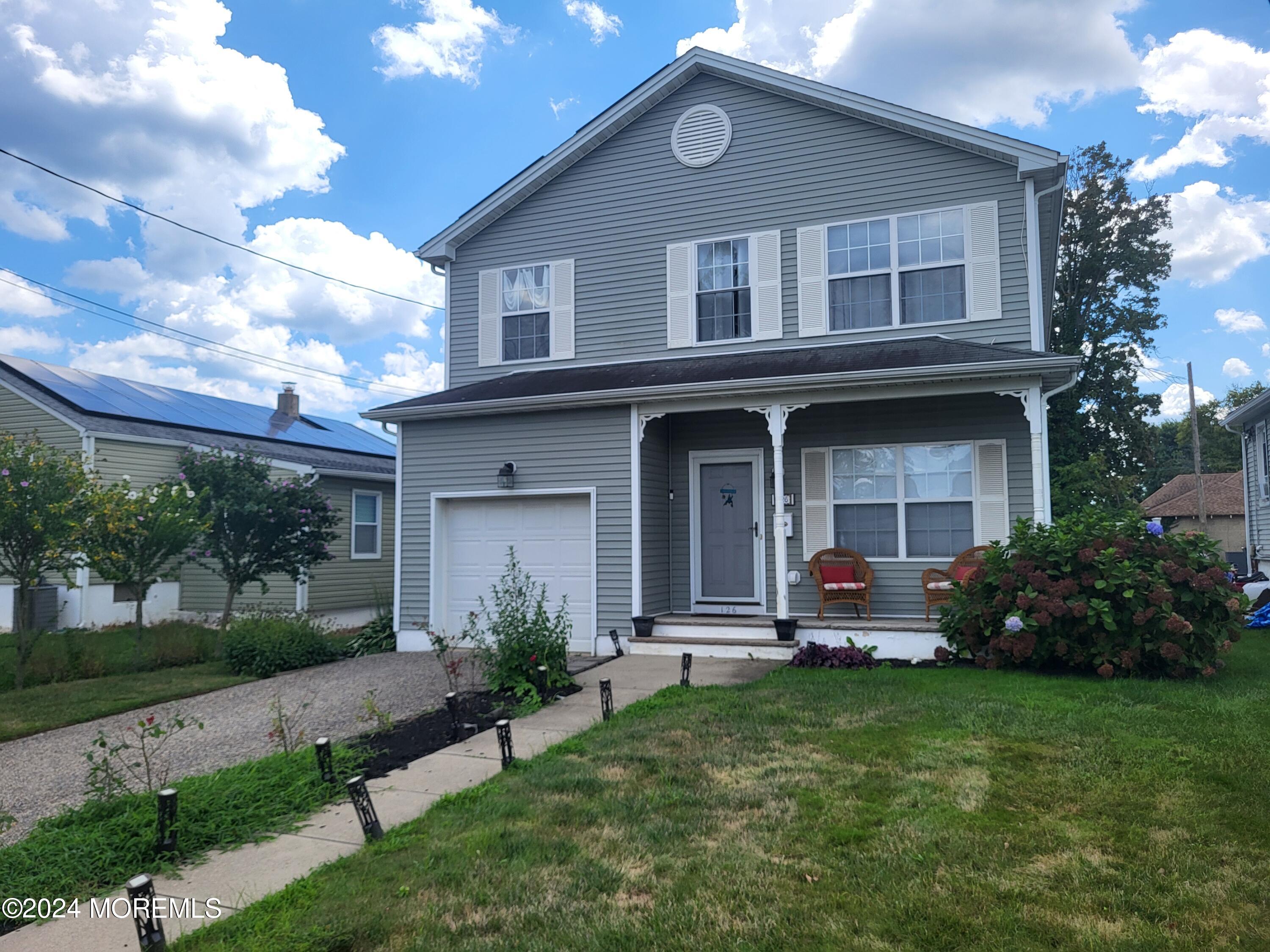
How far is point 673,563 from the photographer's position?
11.6 m

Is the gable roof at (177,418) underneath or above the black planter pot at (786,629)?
above

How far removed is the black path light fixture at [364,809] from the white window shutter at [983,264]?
9.11 metres

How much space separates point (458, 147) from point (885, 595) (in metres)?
11.7

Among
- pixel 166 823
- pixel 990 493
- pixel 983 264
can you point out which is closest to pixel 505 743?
pixel 166 823

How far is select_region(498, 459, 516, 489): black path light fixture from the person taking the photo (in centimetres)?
1118

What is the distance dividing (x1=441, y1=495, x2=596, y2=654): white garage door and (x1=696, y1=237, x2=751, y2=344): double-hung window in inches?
121

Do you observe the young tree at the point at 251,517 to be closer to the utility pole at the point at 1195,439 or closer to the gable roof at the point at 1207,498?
the utility pole at the point at 1195,439

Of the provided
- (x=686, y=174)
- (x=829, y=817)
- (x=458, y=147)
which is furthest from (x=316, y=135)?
(x=829, y=817)

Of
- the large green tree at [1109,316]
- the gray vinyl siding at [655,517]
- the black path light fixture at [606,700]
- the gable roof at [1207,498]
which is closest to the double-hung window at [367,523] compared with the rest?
the gray vinyl siding at [655,517]

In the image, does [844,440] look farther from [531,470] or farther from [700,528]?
[531,470]

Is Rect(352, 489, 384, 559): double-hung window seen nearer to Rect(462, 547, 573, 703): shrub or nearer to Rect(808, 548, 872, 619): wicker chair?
Rect(462, 547, 573, 703): shrub

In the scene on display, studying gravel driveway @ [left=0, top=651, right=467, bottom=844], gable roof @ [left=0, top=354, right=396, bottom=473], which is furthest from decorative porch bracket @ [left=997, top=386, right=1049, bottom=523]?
gable roof @ [left=0, top=354, right=396, bottom=473]

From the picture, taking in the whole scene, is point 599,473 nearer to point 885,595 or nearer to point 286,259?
point 885,595

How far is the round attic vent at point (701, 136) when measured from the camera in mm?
11914
